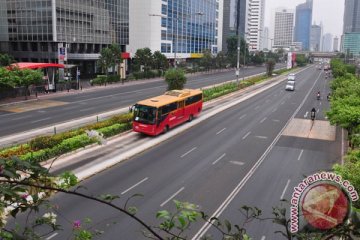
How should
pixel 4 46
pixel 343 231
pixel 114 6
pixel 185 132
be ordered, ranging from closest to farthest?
1. pixel 343 231
2. pixel 185 132
3. pixel 4 46
4. pixel 114 6

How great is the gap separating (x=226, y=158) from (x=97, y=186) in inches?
358

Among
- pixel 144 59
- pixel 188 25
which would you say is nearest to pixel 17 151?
pixel 144 59

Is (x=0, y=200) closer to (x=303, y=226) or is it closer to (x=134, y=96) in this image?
(x=303, y=226)

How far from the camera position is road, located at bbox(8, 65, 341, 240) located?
16078 millimetres

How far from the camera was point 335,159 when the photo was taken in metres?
25.3

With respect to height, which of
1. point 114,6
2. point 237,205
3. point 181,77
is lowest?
point 237,205

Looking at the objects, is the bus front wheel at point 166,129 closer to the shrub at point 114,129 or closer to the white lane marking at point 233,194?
the shrub at point 114,129

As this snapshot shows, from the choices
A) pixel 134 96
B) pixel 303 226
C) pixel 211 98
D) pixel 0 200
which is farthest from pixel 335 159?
pixel 134 96

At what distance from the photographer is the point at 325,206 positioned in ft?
12.6

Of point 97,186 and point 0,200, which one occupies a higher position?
point 0,200

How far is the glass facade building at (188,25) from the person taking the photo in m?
108

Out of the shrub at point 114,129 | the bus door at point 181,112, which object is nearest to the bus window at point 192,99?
the bus door at point 181,112

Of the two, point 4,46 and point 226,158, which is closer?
point 226,158

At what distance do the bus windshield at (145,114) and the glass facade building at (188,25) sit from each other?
214 feet
